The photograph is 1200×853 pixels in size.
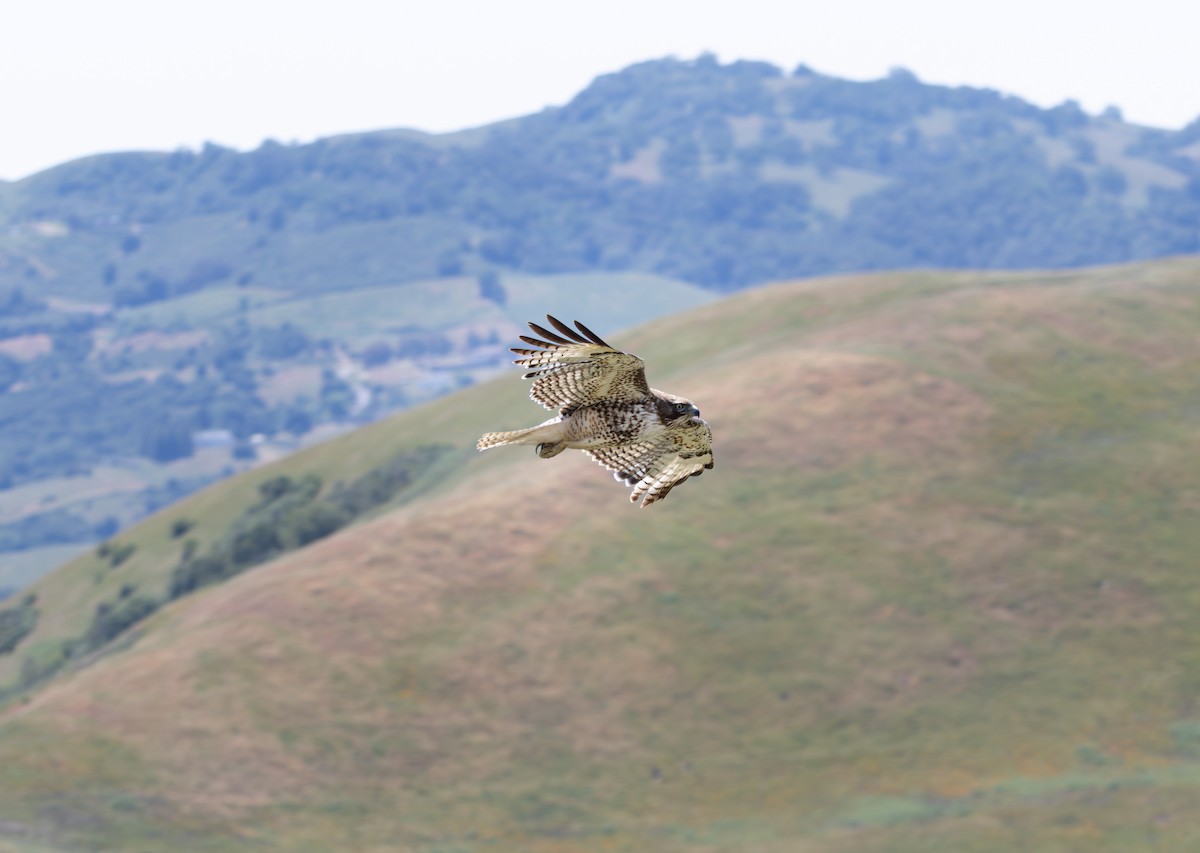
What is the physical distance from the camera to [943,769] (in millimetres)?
62375

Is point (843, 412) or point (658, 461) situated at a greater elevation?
point (658, 461)

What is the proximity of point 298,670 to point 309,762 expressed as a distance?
20.3 ft

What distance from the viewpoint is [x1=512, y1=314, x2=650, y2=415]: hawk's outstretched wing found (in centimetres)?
2012

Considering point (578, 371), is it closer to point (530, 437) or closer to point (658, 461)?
point (530, 437)

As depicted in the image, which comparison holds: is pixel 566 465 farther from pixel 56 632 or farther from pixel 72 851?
pixel 56 632

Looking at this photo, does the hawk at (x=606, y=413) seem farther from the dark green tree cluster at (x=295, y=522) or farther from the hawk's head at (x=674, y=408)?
the dark green tree cluster at (x=295, y=522)

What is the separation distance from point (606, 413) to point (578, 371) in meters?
0.84

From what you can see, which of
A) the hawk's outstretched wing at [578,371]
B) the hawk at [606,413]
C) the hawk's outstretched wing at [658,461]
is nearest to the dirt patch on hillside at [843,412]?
the hawk's outstretched wing at [658,461]

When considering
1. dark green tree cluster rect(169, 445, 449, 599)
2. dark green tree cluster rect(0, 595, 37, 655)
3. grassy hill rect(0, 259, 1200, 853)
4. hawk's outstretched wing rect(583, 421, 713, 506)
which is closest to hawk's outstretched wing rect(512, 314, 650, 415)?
hawk's outstretched wing rect(583, 421, 713, 506)

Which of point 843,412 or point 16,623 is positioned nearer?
point 843,412

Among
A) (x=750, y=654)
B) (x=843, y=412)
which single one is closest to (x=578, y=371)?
(x=750, y=654)

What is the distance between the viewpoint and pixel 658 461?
22.8m

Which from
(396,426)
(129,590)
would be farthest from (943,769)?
(396,426)

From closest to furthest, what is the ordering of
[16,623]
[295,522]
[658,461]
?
[658,461], [295,522], [16,623]
